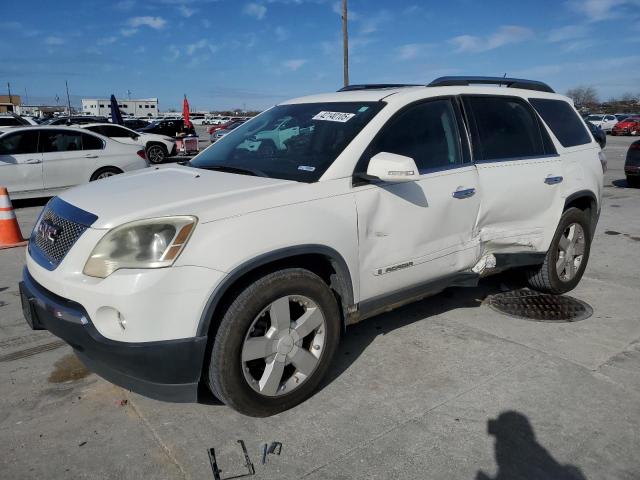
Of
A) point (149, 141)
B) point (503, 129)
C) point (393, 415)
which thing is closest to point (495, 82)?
point (503, 129)

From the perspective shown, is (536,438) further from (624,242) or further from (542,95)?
(624,242)

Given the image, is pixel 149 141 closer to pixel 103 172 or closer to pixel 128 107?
pixel 103 172

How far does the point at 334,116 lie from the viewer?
11.8 feet

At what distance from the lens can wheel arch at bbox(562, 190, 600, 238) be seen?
462 cm

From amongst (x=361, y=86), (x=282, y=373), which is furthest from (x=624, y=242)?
(x=282, y=373)

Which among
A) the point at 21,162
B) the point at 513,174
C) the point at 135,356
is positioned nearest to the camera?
the point at 135,356

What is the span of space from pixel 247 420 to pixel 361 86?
2.82 metres

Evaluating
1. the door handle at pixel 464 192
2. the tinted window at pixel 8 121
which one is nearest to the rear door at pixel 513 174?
the door handle at pixel 464 192

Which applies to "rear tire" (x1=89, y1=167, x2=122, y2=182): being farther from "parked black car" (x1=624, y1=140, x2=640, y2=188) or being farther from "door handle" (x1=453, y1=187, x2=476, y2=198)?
"parked black car" (x1=624, y1=140, x2=640, y2=188)

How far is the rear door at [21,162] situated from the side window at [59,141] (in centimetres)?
15

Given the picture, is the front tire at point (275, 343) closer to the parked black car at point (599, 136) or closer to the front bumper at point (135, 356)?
the front bumper at point (135, 356)

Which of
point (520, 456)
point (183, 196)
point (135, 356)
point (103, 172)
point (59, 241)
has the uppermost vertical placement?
point (183, 196)

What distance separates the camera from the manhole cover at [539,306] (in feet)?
14.4

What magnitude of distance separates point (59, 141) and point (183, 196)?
8.46 m
